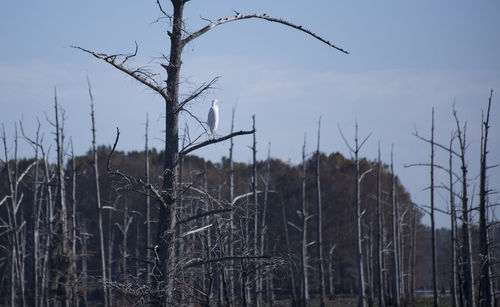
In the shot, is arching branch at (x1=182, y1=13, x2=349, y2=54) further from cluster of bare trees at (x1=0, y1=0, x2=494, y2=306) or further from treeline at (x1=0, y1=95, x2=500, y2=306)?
treeline at (x1=0, y1=95, x2=500, y2=306)

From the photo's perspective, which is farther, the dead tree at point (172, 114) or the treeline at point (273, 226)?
the treeline at point (273, 226)

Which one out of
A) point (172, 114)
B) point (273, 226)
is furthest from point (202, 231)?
point (273, 226)

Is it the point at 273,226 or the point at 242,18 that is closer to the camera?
the point at 242,18

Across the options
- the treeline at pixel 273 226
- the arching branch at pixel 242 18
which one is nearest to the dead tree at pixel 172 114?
the arching branch at pixel 242 18

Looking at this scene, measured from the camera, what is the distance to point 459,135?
1648 cm

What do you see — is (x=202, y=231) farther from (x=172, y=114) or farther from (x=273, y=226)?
(x=273, y=226)

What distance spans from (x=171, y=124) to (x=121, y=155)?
4499 centimetres

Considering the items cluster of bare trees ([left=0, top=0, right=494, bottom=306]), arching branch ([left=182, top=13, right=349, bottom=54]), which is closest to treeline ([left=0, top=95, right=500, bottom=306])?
cluster of bare trees ([left=0, top=0, right=494, bottom=306])

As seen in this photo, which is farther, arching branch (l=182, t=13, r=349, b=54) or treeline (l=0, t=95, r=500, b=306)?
treeline (l=0, t=95, r=500, b=306)

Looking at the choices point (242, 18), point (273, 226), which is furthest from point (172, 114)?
point (273, 226)

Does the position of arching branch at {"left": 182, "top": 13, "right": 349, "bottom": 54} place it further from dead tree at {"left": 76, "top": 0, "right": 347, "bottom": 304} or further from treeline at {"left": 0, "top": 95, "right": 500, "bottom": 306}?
treeline at {"left": 0, "top": 95, "right": 500, "bottom": 306}

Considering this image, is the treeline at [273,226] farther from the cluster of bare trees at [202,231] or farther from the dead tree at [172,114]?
the dead tree at [172,114]

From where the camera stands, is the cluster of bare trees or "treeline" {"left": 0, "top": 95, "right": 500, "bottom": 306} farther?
"treeline" {"left": 0, "top": 95, "right": 500, "bottom": 306}

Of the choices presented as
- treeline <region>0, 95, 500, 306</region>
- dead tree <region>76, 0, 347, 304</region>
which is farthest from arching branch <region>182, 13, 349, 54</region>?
treeline <region>0, 95, 500, 306</region>
